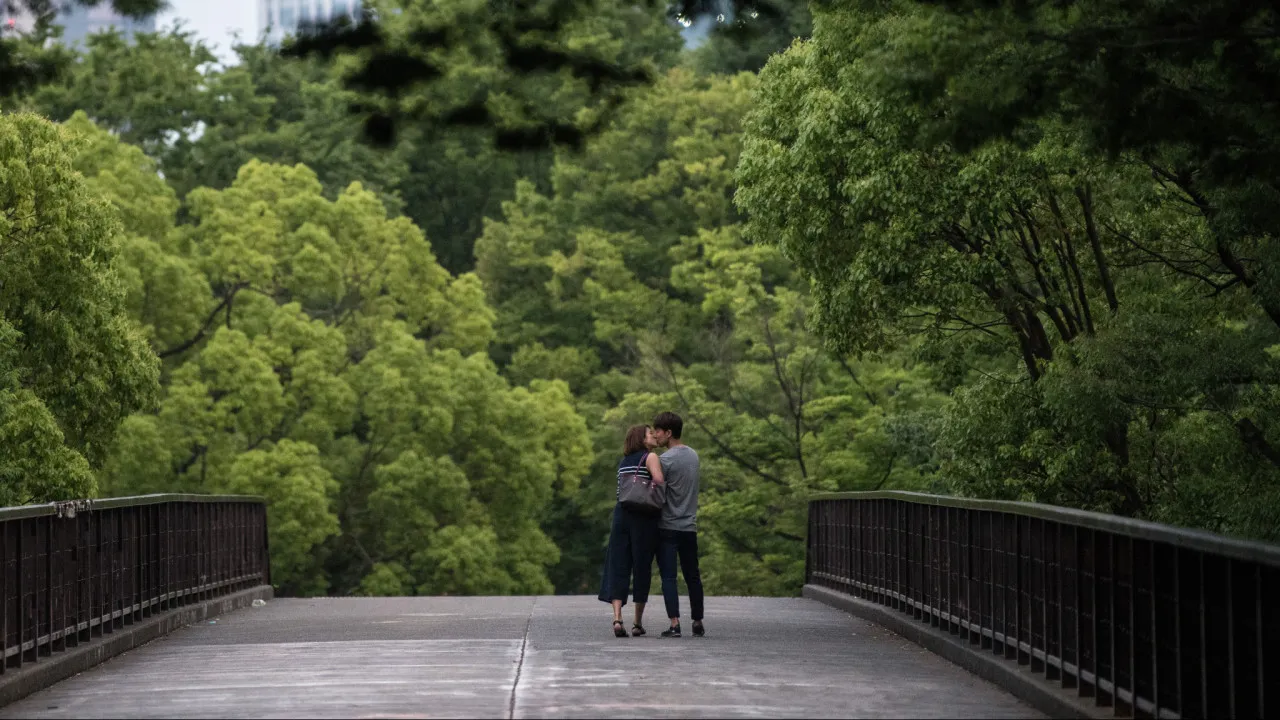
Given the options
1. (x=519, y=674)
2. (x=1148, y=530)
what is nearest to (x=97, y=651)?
(x=519, y=674)

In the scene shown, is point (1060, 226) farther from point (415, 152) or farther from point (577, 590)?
point (415, 152)

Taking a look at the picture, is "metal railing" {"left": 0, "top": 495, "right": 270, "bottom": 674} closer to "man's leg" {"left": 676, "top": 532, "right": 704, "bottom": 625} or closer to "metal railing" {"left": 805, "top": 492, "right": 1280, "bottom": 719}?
"man's leg" {"left": 676, "top": 532, "right": 704, "bottom": 625}

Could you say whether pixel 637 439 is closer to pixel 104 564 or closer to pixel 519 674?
pixel 519 674

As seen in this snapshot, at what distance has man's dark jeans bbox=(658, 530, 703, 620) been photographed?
15.6 m

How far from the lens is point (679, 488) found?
623 inches

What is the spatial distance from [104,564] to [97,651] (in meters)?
1.13

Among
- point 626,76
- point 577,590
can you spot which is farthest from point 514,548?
point 626,76

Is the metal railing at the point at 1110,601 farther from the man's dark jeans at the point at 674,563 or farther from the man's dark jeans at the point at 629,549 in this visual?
the man's dark jeans at the point at 629,549

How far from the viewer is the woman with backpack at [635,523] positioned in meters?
15.6

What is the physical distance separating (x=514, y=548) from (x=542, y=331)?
1216 cm

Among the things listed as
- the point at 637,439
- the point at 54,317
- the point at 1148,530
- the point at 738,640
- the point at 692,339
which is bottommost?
the point at 738,640

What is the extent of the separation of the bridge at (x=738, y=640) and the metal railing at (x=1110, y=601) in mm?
16

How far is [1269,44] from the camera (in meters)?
13.5

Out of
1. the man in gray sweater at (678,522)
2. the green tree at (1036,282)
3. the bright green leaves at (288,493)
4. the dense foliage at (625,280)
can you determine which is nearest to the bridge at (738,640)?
the man in gray sweater at (678,522)
